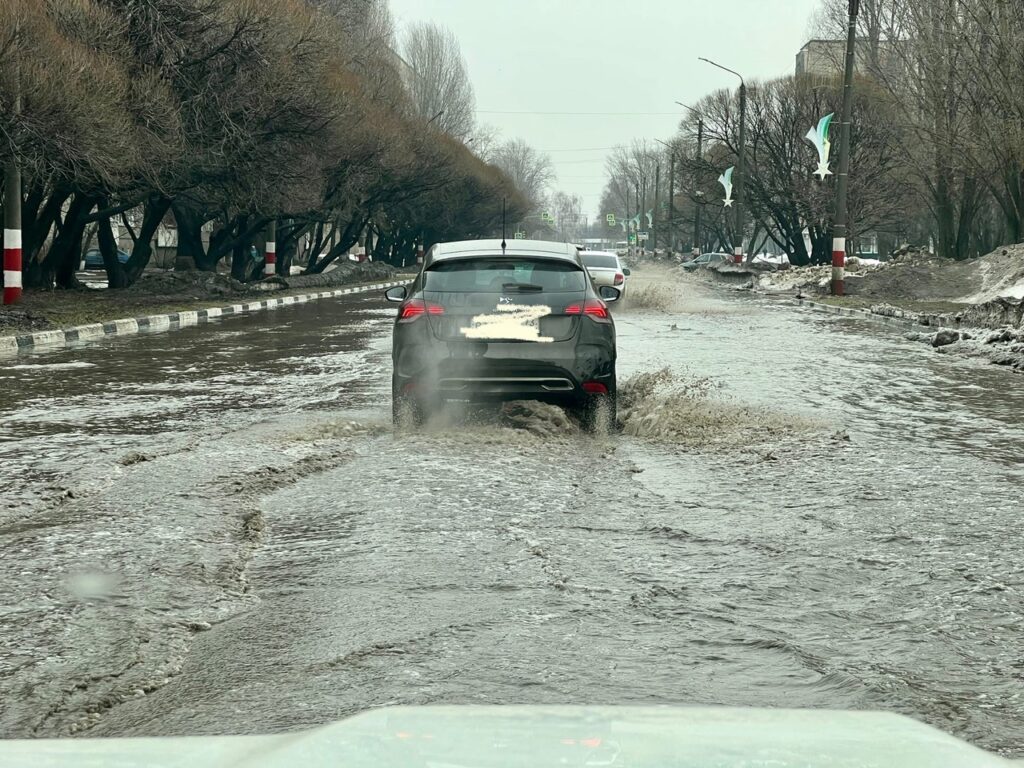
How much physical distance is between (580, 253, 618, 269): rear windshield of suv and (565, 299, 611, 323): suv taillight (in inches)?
831

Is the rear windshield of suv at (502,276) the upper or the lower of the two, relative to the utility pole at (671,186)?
lower

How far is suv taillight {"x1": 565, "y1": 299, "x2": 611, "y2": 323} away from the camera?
411 inches

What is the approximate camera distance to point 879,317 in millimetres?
29391

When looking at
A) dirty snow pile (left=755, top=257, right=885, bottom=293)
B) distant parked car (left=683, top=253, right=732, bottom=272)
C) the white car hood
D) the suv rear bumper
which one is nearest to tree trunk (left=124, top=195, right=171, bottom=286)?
dirty snow pile (left=755, top=257, right=885, bottom=293)

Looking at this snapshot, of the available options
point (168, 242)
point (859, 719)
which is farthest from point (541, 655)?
point (168, 242)

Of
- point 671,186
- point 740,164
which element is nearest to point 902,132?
point 740,164

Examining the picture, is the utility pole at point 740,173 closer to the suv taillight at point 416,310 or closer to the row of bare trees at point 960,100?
the row of bare trees at point 960,100

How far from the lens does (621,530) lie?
6.91m

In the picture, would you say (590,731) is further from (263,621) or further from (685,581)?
(685,581)

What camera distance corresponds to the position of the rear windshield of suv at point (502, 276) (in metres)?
10.5

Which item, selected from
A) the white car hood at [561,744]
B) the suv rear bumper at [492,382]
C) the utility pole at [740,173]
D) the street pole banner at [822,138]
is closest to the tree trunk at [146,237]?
the street pole banner at [822,138]

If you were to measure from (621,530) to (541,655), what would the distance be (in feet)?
7.49

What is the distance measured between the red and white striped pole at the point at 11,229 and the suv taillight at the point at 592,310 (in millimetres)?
16674

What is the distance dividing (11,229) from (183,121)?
6351mm
